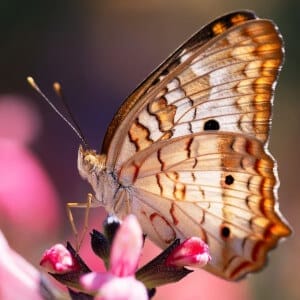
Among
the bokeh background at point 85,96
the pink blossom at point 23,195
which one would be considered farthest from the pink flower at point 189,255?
the pink blossom at point 23,195

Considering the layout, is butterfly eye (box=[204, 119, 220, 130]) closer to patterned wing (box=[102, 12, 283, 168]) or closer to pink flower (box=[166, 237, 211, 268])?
patterned wing (box=[102, 12, 283, 168])

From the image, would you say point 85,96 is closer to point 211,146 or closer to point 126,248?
point 211,146

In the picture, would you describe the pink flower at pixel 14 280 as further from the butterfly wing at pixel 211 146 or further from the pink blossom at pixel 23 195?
the pink blossom at pixel 23 195

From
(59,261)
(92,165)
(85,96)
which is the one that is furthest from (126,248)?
(85,96)

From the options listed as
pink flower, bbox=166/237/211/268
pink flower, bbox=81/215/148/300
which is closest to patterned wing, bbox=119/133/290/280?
pink flower, bbox=166/237/211/268

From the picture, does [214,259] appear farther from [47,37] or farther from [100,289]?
[47,37]

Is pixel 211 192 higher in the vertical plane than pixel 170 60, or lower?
lower
